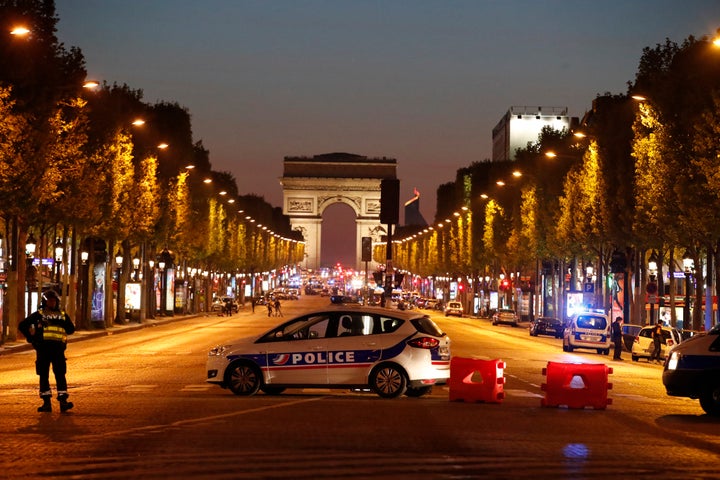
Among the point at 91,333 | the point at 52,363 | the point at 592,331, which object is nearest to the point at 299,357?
the point at 52,363

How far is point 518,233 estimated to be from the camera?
9294 cm

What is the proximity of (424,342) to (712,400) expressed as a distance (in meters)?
4.95

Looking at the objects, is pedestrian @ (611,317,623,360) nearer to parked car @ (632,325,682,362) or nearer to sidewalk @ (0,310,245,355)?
parked car @ (632,325,682,362)

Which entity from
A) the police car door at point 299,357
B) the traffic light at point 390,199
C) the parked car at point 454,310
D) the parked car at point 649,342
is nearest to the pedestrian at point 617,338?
the parked car at point 649,342

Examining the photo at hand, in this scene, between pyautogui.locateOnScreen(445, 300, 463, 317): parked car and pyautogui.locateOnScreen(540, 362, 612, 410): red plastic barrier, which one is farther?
pyautogui.locateOnScreen(445, 300, 463, 317): parked car

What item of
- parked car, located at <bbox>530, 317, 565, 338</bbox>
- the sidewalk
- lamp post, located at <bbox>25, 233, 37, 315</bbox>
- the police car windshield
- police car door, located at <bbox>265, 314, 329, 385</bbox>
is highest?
lamp post, located at <bbox>25, 233, 37, 315</bbox>

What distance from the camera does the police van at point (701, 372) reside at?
22500mm

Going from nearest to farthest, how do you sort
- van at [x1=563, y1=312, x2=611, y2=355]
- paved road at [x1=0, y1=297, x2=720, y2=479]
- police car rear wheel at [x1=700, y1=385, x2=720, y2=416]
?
paved road at [x1=0, y1=297, x2=720, y2=479]
police car rear wheel at [x1=700, y1=385, x2=720, y2=416]
van at [x1=563, y1=312, x2=611, y2=355]

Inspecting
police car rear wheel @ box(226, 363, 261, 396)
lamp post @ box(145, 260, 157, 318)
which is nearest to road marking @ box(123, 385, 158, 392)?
police car rear wheel @ box(226, 363, 261, 396)

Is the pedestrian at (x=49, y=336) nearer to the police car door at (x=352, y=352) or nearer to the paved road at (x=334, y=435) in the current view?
the paved road at (x=334, y=435)

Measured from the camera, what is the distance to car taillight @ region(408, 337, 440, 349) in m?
23.4

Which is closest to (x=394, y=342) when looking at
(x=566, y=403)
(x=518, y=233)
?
(x=566, y=403)

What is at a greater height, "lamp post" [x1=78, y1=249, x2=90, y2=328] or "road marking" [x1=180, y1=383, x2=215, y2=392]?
"lamp post" [x1=78, y1=249, x2=90, y2=328]

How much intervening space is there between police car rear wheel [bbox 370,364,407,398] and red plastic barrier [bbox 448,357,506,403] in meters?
0.93
